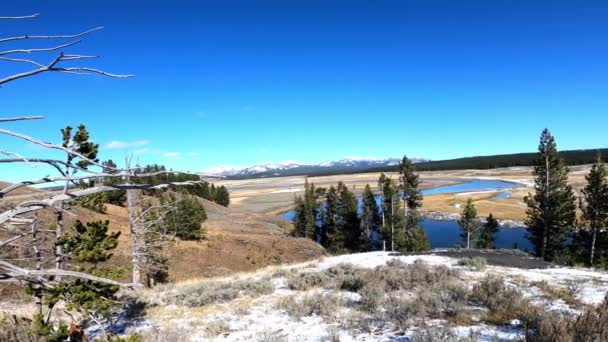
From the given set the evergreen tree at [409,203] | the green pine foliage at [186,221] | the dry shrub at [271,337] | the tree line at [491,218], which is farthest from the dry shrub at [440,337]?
the evergreen tree at [409,203]

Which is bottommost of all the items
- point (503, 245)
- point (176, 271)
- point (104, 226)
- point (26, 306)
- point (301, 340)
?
point (503, 245)

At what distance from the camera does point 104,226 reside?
788 centimetres

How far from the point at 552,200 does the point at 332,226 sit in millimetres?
34204

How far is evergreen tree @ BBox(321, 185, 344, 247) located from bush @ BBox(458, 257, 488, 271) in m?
43.8

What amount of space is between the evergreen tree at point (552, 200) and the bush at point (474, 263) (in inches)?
1028

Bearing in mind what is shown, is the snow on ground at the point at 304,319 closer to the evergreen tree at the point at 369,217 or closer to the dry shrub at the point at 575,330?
the dry shrub at the point at 575,330

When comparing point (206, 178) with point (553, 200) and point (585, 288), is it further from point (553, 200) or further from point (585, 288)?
point (553, 200)

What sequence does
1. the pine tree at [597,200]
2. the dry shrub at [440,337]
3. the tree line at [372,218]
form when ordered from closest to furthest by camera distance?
the dry shrub at [440,337] → the pine tree at [597,200] → the tree line at [372,218]

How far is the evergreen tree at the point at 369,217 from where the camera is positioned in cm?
6121

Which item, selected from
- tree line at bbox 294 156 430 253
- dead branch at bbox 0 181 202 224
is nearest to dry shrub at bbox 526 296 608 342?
dead branch at bbox 0 181 202 224

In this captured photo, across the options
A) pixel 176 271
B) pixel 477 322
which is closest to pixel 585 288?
pixel 477 322

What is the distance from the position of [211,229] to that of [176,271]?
18489 millimetres

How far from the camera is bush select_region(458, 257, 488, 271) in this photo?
14499mm

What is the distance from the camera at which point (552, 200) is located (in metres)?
36.7
